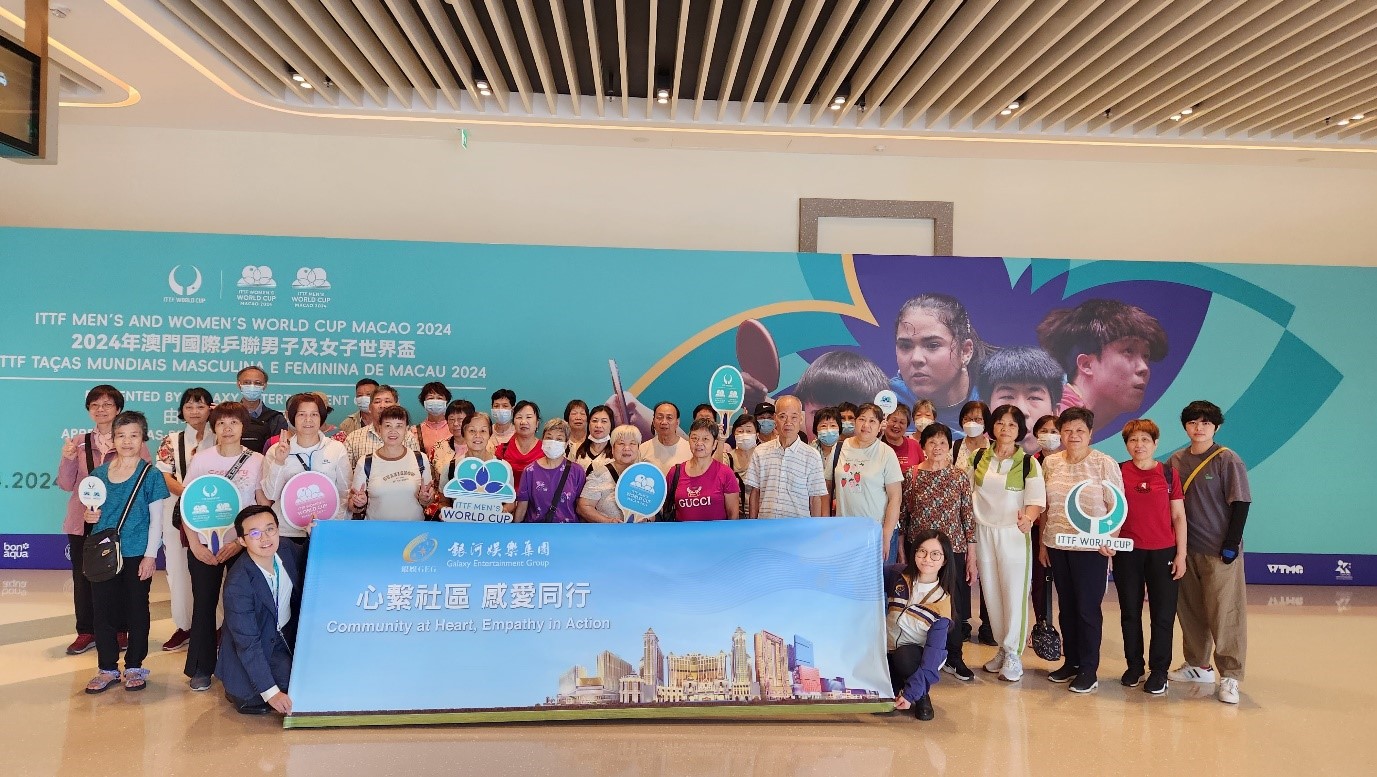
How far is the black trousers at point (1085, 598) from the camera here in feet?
14.4

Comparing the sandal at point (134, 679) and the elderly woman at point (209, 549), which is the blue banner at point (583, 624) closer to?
the elderly woman at point (209, 549)

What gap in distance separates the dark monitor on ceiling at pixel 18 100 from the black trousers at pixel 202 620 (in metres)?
1.93

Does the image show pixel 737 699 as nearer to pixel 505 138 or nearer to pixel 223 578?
pixel 223 578

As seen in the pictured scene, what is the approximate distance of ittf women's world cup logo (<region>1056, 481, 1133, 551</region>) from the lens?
169 inches

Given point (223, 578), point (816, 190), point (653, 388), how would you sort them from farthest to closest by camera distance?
point (816, 190) < point (653, 388) < point (223, 578)

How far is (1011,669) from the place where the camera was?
4.52 metres

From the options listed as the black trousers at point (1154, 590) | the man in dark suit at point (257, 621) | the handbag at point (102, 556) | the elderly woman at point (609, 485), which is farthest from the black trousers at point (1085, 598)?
the handbag at point (102, 556)

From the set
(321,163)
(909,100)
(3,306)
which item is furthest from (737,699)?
(3,306)

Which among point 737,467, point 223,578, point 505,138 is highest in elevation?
point 505,138

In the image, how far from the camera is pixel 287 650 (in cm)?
380

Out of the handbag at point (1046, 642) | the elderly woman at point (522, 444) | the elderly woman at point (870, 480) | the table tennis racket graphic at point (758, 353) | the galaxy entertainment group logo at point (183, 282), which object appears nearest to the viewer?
the elderly woman at point (870, 480)

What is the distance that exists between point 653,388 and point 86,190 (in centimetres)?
498

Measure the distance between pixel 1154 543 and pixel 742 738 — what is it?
→ 7.59 ft

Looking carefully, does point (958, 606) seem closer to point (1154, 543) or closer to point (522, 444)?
point (1154, 543)
